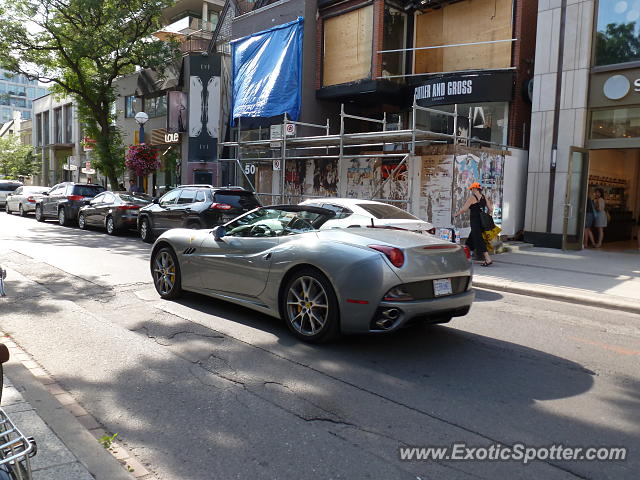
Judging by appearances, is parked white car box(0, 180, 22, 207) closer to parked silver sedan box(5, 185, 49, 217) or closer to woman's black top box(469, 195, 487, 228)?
parked silver sedan box(5, 185, 49, 217)

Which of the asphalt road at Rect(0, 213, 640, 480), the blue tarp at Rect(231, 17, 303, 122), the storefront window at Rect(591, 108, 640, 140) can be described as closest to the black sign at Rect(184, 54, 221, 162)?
the blue tarp at Rect(231, 17, 303, 122)

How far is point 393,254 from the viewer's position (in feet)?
16.7

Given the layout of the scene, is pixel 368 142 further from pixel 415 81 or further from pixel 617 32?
pixel 617 32

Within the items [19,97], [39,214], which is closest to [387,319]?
[39,214]

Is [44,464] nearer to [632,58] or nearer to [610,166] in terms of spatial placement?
[632,58]

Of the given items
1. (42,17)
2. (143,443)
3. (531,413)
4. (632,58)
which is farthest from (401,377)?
(42,17)

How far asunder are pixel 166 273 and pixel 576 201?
12111 mm

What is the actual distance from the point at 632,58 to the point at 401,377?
44.8 ft

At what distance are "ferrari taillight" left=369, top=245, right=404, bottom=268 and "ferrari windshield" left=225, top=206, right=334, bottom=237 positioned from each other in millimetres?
1199

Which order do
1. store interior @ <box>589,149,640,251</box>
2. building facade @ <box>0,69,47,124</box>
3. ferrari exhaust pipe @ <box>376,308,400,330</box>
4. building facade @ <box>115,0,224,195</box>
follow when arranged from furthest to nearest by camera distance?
building facade @ <box>0,69,47,124</box> → building facade @ <box>115,0,224,195</box> → store interior @ <box>589,149,640,251</box> → ferrari exhaust pipe @ <box>376,308,400,330</box>

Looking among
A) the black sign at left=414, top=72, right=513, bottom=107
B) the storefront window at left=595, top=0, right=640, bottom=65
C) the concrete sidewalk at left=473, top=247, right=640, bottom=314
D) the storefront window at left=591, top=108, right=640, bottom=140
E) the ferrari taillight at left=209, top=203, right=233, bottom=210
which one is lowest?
the concrete sidewalk at left=473, top=247, right=640, bottom=314

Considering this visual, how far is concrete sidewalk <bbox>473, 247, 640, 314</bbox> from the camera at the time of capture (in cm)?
883

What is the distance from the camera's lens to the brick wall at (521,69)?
16703 millimetres

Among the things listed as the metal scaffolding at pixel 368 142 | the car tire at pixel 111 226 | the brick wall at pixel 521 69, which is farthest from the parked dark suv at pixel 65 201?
the brick wall at pixel 521 69
